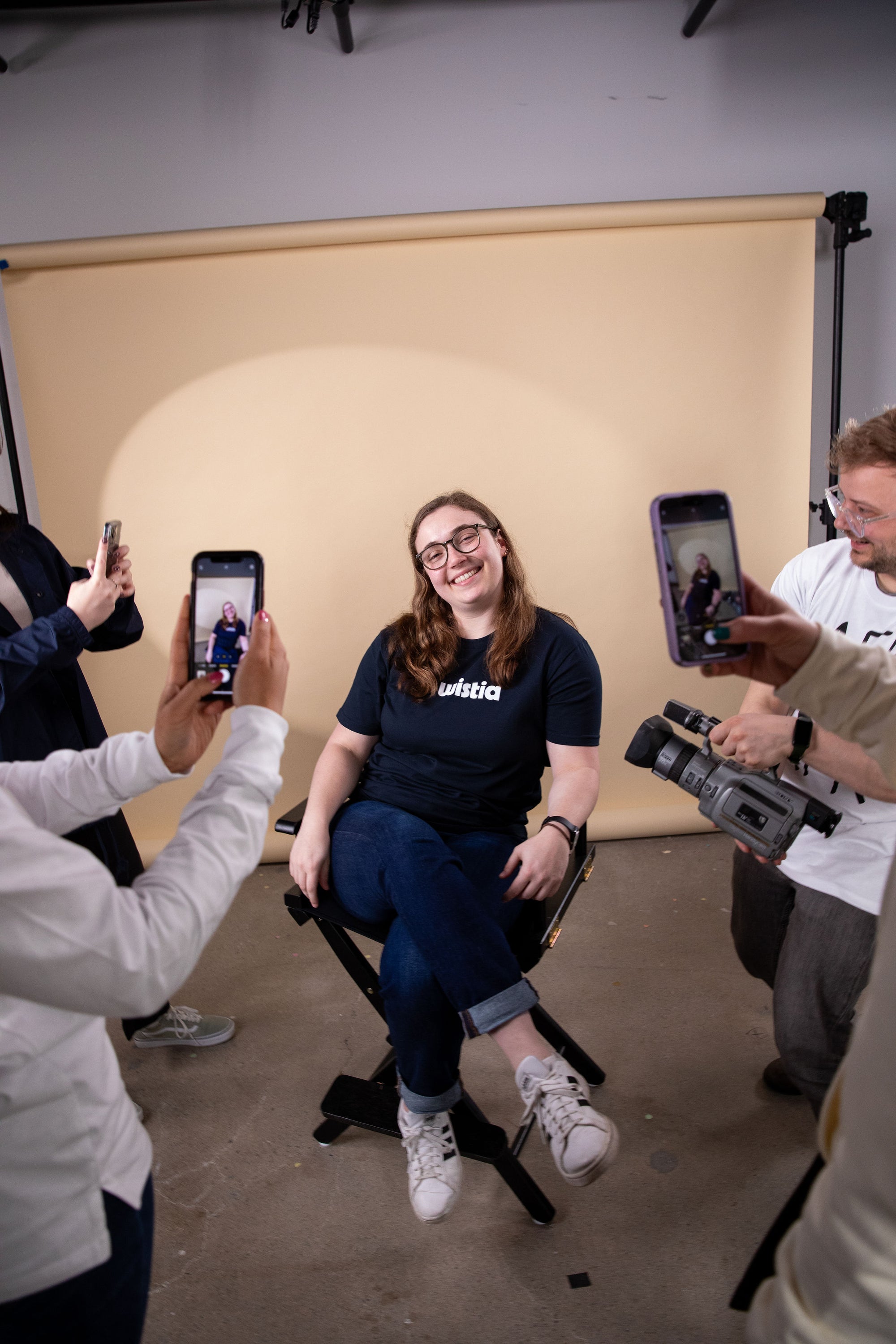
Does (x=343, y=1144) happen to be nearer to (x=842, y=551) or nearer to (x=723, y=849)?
(x=842, y=551)

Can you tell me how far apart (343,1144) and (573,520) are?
7.38ft

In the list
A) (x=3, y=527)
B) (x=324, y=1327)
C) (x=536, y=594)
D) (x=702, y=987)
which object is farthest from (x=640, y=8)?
(x=324, y=1327)

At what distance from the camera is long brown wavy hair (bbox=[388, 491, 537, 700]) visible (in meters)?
1.93

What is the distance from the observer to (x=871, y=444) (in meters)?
1.59

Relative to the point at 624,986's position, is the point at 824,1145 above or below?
above

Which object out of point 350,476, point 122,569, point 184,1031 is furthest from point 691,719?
point 350,476

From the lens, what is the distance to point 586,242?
3031mm

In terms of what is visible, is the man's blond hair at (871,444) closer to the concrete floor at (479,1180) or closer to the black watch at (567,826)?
the black watch at (567,826)

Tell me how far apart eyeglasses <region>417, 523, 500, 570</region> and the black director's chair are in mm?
671

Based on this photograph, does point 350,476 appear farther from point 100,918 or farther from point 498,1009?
point 100,918

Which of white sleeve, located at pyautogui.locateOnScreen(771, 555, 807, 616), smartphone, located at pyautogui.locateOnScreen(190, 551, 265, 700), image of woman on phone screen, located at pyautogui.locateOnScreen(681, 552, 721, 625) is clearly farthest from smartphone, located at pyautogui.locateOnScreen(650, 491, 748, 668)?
white sleeve, located at pyautogui.locateOnScreen(771, 555, 807, 616)

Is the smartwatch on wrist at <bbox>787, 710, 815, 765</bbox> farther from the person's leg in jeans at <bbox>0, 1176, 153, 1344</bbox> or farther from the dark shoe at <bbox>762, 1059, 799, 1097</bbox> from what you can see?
the person's leg in jeans at <bbox>0, 1176, 153, 1344</bbox>

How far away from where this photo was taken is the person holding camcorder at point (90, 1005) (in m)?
0.80

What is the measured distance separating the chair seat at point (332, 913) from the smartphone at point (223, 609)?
2.69ft
